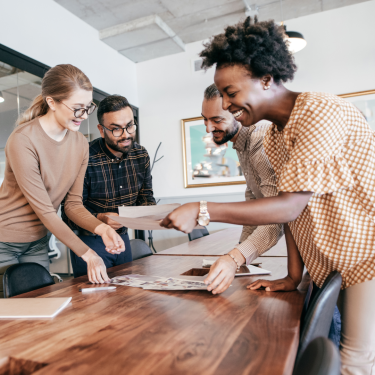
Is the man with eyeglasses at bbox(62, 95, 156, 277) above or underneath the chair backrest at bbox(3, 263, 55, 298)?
above

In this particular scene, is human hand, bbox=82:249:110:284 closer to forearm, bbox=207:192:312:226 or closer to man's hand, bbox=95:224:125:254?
man's hand, bbox=95:224:125:254

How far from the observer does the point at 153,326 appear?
0.81 m

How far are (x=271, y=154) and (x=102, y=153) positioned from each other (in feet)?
4.48

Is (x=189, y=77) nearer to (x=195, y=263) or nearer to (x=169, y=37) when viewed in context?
(x=169, y=37)

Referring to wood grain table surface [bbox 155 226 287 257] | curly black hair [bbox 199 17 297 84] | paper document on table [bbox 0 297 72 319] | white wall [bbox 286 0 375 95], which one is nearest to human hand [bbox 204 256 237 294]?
paper document on table [bbox 0 297 72 319]

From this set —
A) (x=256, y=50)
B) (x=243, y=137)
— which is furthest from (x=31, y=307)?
(x=243, y=137)

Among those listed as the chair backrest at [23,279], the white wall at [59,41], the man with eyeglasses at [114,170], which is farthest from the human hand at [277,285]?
the white wall at [59,41]

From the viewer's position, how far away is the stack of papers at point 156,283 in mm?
1143

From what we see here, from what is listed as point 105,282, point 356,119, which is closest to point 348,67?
point 356,119

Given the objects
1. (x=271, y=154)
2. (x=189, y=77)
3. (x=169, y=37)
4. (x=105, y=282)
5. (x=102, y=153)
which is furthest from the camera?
(x=189, y=77)

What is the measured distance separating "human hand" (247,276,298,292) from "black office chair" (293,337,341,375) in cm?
58

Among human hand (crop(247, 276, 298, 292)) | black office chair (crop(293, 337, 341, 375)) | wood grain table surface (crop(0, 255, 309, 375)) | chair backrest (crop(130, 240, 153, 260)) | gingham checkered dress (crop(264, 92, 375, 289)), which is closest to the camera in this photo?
black office chair (crop(293, 337, 341, 375))

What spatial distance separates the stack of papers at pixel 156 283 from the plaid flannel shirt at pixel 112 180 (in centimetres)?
76

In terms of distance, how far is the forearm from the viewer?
2.85 ft
